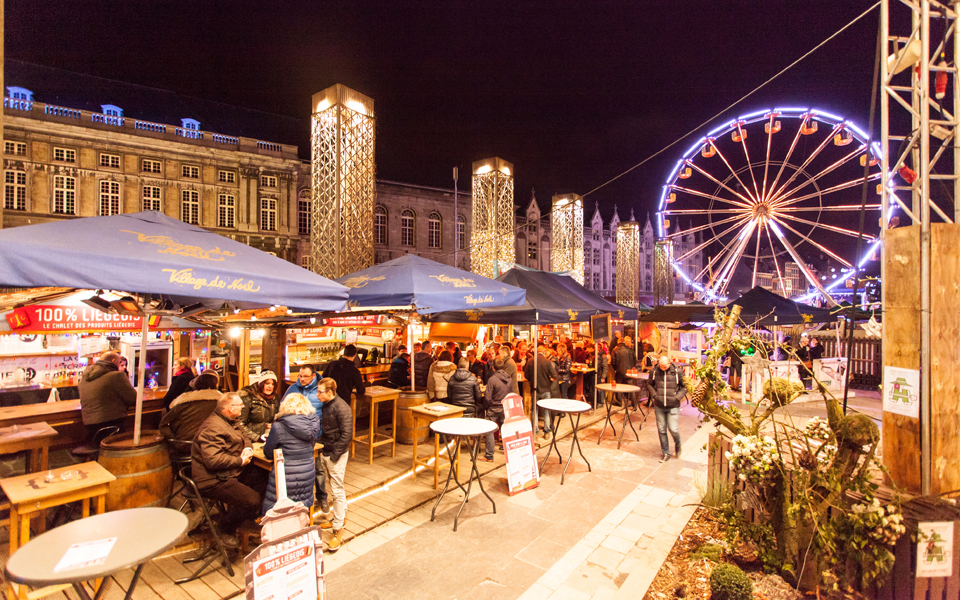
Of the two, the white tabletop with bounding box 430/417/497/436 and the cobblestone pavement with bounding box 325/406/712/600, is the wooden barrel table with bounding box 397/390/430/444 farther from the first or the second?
the white tabletop with bounding box 430/417/497/436

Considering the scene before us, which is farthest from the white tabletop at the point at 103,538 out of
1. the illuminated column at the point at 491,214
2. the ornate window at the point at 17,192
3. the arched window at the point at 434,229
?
the arched window at the point at 434,229

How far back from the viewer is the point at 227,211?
27.1 metres

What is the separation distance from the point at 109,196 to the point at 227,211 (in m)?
5.69

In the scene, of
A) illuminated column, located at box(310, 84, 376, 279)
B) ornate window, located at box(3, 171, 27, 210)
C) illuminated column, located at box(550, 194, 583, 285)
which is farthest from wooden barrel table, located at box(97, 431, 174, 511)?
ornate window, located at box(3, 171, 27, 210)

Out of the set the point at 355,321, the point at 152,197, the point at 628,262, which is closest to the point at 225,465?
the point at 355,321

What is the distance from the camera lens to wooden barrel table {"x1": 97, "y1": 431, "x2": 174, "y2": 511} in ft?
14.0

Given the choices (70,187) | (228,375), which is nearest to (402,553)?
(228,375)

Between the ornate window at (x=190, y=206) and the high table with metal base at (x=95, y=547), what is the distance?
27.7 meters

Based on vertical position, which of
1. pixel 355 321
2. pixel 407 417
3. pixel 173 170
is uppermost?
pixel 173 170

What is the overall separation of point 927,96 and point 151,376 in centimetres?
1384

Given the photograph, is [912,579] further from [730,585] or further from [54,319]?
[54,319]

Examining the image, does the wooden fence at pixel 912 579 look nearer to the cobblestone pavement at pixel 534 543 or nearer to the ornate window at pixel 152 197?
the cobblestone pavement at pixel 534 543

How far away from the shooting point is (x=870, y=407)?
11.4 meters

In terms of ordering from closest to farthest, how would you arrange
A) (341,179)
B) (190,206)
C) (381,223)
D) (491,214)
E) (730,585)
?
(730,585)
(341,179)
(491,214)
(190,206)
(381,223)
